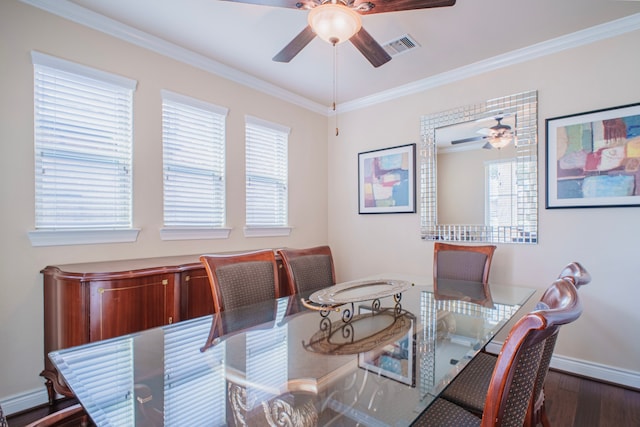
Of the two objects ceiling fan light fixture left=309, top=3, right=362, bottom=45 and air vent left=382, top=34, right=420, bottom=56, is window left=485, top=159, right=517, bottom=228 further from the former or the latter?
ceiling fan light fixture left=309, top=3, right=362, bottom=45

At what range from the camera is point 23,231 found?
6.91ft

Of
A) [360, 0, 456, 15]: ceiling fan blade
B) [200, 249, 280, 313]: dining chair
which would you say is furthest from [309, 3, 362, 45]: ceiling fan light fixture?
[200, 249, 280, 313]: dining chair

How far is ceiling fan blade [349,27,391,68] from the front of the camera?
Result: 2.00m

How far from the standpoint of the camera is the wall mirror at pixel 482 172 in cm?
289

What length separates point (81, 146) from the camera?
236 centimetres

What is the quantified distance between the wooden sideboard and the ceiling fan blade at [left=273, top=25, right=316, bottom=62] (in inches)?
66.4

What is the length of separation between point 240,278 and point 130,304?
783 mm

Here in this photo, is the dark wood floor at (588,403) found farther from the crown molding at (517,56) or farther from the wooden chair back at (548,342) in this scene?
the crown molding at (517,56)

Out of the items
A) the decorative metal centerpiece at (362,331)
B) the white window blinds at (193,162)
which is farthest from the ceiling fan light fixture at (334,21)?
the white window blinds at (193,162)

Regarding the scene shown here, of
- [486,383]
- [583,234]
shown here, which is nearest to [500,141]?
[583,234]

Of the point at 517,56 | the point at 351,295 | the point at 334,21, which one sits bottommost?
the point at 351,295

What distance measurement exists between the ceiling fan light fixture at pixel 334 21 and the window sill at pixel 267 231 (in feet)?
7.13

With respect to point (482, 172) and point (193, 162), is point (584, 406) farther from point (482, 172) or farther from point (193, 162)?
point (193, 162)

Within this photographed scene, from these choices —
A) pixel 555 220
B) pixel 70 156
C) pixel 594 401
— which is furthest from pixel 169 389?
pixel 555 220
